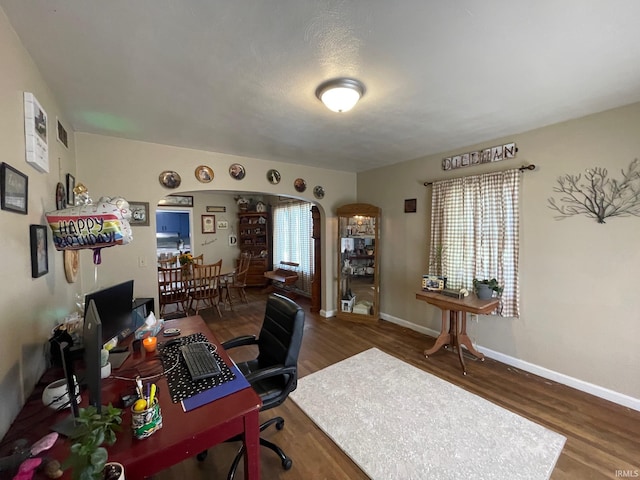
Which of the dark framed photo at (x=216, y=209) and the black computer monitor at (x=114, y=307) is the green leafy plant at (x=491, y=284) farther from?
the dark framed photo at (x=216, y=209)

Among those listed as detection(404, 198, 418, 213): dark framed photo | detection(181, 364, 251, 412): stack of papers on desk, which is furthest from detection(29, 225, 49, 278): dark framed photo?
detection(404, 198, 418, 213): dark framed photo

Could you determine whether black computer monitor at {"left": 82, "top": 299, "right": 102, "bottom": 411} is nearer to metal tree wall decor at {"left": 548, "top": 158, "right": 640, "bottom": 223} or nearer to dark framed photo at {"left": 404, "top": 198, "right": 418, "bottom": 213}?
metal tree wall decor at {"left": 548, "top": 158, "right": 640, "bottom": 223}

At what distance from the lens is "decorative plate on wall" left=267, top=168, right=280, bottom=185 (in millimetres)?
3715

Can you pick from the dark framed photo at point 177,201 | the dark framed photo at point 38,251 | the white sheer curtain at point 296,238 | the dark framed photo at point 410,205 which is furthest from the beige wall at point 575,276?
the dark framed photo at point 177,201

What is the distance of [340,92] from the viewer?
177 centimetres

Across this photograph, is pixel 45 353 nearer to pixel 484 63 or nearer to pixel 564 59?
pixel 484 63

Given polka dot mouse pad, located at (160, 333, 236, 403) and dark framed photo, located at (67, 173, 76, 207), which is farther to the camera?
dark framed photo, located at (67, 173, 76, 207)

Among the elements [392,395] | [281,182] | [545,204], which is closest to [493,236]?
[545,204]

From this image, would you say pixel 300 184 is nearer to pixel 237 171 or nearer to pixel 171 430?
pixel 237 171

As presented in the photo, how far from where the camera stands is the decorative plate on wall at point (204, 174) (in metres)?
3.16

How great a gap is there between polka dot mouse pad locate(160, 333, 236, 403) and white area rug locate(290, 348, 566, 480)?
3.58 ft

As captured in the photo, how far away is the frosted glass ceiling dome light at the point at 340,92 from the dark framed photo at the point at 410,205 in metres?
2.21

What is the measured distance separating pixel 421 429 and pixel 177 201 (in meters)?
6.24

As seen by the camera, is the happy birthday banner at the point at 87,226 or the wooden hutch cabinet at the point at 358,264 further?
the wooden hutch cabinet at the point at 358,264
